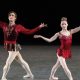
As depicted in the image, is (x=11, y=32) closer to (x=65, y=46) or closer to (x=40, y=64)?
(x=65, y=46)

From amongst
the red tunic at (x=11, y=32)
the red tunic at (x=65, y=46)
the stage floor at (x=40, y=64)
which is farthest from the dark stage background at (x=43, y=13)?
the red tunic at (x=65, y=46)

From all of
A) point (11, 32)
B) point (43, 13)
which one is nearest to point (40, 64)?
point (11, 32)

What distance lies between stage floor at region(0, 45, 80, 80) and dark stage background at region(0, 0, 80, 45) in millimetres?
2628

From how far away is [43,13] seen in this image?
17.8 meters

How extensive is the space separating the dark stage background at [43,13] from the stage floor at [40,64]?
103 inches

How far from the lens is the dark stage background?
Result: 57.7ft

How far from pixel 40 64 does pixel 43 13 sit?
25.1ft

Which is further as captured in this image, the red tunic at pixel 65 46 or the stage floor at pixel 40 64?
the stage floor at pixel 40 64

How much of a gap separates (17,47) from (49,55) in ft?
15.6

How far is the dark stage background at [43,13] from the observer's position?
57.7ft

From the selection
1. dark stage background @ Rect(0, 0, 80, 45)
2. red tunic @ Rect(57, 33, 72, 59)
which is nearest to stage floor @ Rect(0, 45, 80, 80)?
red tunic @ Rect(57, 33, 72, 59)

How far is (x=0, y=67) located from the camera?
9859 millimetres

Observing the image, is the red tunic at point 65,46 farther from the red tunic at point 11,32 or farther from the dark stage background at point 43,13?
the dark stage background at point 43,13

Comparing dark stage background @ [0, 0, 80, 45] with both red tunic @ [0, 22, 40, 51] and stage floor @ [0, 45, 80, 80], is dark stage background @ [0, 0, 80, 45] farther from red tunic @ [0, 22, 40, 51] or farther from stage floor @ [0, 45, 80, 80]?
red tunic @ [0, 22, 40, 51]
